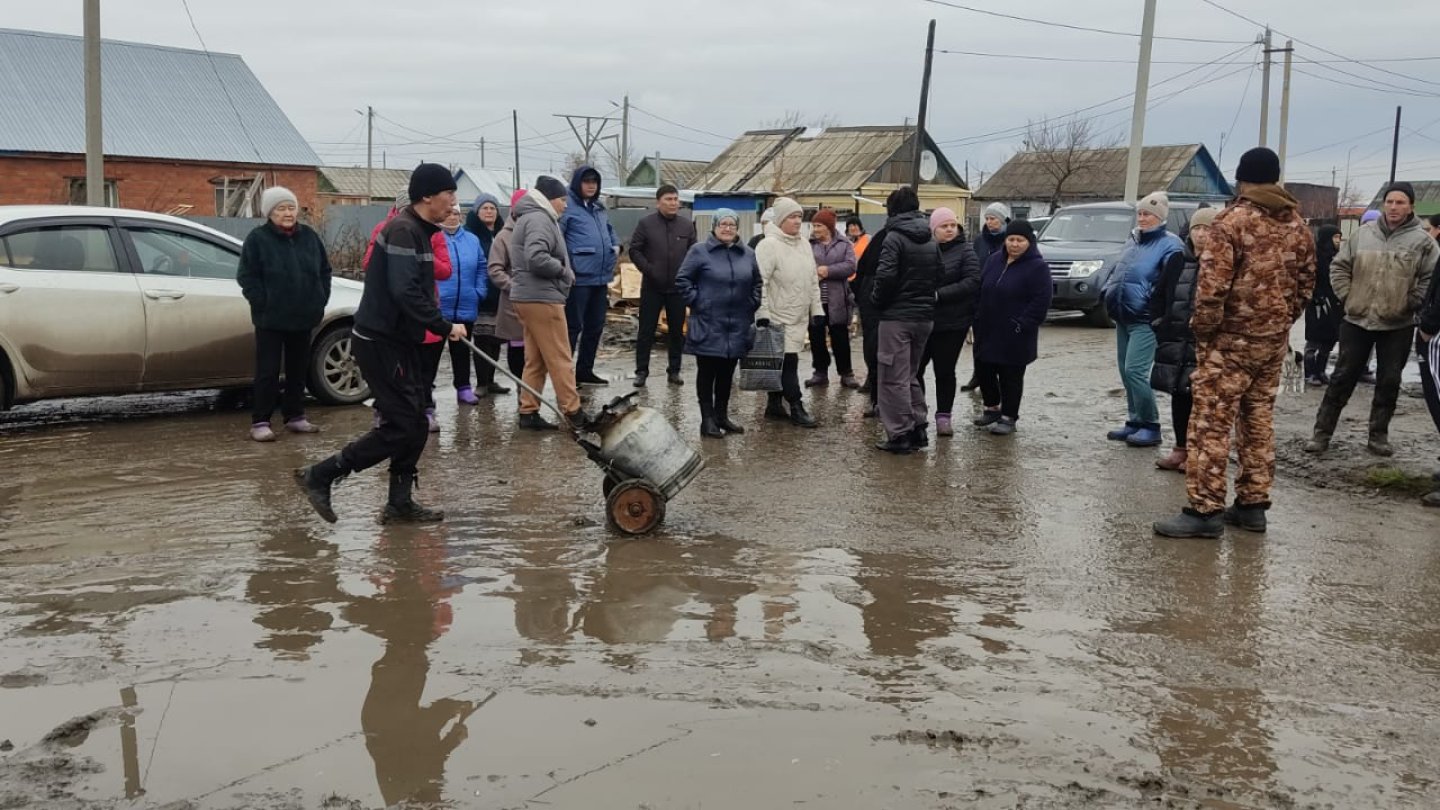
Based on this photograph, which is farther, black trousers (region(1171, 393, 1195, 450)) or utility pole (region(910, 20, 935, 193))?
utility pole (region(910, 20, 935, 193))

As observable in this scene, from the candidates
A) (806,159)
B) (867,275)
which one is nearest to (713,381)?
(867,275)

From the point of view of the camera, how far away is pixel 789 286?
9.59 m

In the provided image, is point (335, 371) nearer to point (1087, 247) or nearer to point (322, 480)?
point (322, 480)

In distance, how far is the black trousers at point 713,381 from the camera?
8844mm

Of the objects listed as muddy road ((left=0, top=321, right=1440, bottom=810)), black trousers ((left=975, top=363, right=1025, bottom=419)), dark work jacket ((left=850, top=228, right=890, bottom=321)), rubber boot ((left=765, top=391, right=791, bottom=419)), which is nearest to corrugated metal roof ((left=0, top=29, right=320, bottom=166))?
dark work jacket ((left=850, top=228, right=890, bottom=321))

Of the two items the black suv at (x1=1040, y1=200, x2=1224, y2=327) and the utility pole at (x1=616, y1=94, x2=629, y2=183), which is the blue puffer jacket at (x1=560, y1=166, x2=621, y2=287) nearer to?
the black suv at (x1=1040, y1=200, x2=1224, y2=327)

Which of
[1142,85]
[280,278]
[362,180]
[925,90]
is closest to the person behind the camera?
[280,278]

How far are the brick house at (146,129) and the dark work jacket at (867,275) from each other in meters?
25.7

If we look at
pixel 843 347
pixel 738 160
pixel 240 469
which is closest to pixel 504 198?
pixel 738 160

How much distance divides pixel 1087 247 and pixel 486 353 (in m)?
11.1

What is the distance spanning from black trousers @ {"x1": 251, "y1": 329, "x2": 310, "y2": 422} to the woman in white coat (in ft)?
11.2

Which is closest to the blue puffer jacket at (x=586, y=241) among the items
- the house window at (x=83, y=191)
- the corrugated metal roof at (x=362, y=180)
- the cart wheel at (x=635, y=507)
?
the cart wheel at (x=635, y=507)

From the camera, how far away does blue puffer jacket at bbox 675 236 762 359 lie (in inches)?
344

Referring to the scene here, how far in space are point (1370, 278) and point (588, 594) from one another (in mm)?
6232
